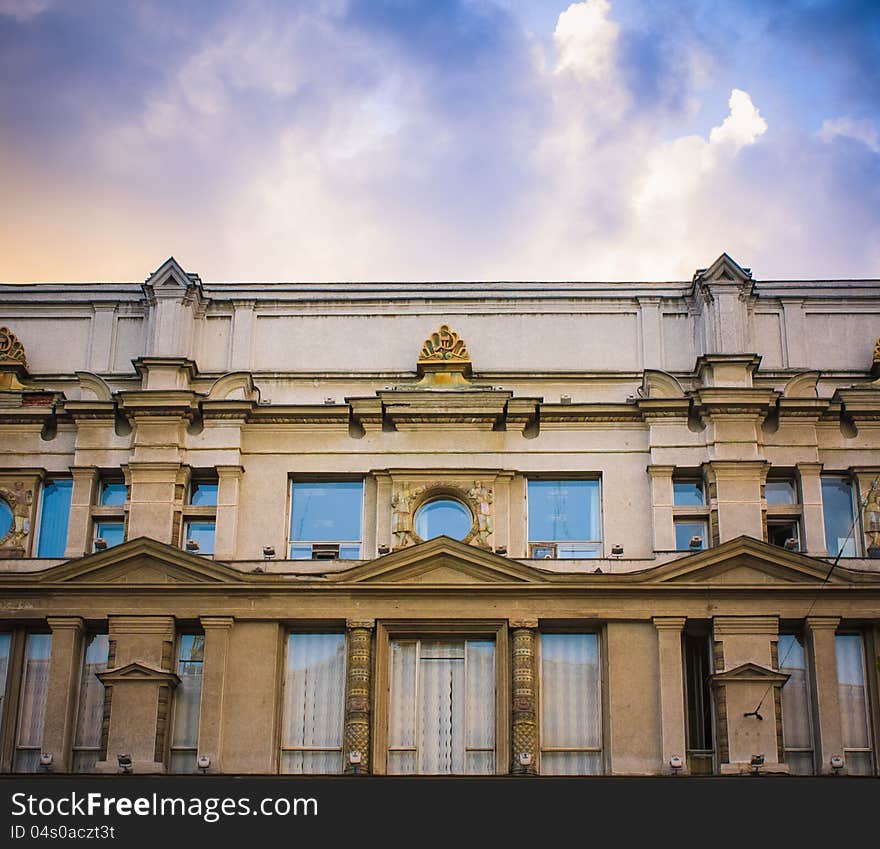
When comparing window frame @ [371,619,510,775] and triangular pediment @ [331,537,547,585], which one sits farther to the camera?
triangular pediment @ [331,537,547,585]

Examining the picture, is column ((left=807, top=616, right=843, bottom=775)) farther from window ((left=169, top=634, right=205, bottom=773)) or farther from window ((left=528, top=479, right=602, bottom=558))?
window ((left=169, top=634, right=205, bottom=773))

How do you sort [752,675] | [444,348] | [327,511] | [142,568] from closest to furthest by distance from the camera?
[752,675]
[142,568]
[327,511]
[444,348]

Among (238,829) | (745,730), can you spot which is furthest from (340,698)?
(745,730)

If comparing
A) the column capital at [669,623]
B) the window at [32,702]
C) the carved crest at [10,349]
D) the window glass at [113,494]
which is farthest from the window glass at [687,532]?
the carved crest at [10,349]

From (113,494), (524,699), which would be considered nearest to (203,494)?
(113,494)

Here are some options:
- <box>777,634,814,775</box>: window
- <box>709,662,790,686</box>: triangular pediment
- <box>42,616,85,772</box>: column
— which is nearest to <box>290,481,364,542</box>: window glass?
<box>42,616,85,772</box>: column

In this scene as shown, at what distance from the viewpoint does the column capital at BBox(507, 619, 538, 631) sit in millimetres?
30094

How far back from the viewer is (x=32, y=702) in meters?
30.3

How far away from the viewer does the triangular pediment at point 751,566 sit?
30156mm

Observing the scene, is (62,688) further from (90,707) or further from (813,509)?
(813,509)

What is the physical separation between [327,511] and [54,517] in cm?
500

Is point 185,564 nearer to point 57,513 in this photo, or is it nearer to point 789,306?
point 57,513

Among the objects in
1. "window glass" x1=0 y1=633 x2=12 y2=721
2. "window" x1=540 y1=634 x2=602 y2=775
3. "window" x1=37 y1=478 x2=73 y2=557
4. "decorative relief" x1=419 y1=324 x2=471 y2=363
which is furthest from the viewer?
"decorative relief" x1=419 y1=324 x2=471 y2=363

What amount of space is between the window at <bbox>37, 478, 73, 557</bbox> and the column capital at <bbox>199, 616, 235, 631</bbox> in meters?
3.22
